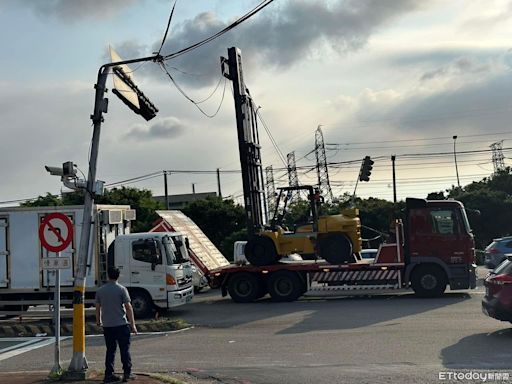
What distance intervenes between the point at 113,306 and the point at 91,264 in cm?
900

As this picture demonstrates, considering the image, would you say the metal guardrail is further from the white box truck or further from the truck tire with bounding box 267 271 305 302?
the truck tire with bounding box 267 271 305 302

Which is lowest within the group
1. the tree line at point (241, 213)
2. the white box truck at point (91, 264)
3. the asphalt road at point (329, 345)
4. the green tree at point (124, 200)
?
the asphalt road at point (329, 345)

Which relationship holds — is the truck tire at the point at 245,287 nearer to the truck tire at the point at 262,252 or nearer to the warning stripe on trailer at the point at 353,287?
the truck tire at the point at 262,252

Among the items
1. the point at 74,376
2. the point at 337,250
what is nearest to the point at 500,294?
the point at 74,376

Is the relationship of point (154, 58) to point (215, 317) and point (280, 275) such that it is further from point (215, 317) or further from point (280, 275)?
point (280, 275)

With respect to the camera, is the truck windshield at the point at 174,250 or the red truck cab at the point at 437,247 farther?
the red truck cab at the point at 437,247

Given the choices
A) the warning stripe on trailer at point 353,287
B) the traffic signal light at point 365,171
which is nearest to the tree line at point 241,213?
the traffic signal light at point 365,171

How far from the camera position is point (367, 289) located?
2108 centimetres

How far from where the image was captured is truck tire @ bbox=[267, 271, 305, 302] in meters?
21.5

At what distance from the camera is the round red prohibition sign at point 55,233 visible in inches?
423

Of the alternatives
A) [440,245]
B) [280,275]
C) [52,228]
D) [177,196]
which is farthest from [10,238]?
[177,196]

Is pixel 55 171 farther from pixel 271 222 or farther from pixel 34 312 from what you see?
pixel 271 222

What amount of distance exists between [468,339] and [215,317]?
7595mm

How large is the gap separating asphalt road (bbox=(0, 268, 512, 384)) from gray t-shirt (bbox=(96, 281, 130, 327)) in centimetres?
160
